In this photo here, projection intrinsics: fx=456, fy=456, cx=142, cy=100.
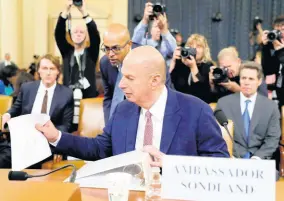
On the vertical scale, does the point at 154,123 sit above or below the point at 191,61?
below

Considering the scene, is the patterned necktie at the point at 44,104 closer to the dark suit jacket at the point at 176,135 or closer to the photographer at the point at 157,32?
the photographer at the point at 157,32

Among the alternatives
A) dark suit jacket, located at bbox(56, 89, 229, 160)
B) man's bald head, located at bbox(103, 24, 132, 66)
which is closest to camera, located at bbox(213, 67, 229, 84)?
man's bald head, located at bbox(103, 24, 132, 66)

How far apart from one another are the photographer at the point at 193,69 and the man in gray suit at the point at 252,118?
38 centimetres

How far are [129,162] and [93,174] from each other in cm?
20

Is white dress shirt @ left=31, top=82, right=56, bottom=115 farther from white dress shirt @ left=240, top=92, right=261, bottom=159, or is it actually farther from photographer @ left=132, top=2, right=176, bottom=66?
white dress shirt @ left=240, top=92, right=261, bottom=159

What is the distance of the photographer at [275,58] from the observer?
12.2 feet

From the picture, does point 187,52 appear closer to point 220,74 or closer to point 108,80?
point 220,74

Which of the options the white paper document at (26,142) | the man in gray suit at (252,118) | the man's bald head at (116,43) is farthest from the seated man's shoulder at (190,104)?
the man in gray suit at (252,118)

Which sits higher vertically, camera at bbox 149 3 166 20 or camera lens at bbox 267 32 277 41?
camera at bbox 149 3 166 20

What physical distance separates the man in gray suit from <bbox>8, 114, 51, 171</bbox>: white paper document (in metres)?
1.73

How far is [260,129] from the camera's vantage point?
3.19 meters

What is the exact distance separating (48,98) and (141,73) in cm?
182

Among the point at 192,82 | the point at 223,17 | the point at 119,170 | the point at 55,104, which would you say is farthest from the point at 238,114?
the point at 223,17

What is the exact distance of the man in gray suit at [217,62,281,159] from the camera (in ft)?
10.3
